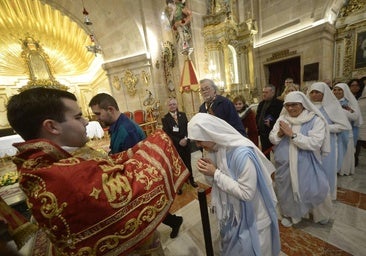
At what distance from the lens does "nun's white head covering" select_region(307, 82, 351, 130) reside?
252 cm

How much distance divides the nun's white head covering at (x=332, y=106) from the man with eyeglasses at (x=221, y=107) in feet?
4.19

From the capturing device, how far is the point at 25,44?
31.4 ft

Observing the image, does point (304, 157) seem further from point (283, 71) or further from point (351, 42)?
point (283, 71)

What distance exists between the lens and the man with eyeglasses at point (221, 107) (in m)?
2.77

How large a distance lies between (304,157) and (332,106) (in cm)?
129

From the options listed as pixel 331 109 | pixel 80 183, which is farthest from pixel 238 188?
pixel 331 109

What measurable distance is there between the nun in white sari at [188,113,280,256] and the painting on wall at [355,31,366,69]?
10.3 m

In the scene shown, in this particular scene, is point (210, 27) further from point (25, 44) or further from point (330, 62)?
→ point (25, 44)

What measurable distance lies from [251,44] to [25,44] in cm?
1301

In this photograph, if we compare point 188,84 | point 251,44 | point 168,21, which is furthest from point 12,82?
point 251,44

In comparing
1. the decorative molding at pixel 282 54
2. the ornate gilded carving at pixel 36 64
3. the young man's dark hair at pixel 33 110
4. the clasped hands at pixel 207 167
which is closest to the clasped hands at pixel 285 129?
the clasped hands at pixel 207 167

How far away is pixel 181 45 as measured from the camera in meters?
7.46

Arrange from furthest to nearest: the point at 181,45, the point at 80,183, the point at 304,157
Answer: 1. the point at 181,45
2. the point at 304,157
3. the point at 80,183

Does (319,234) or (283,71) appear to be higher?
(283,71)
